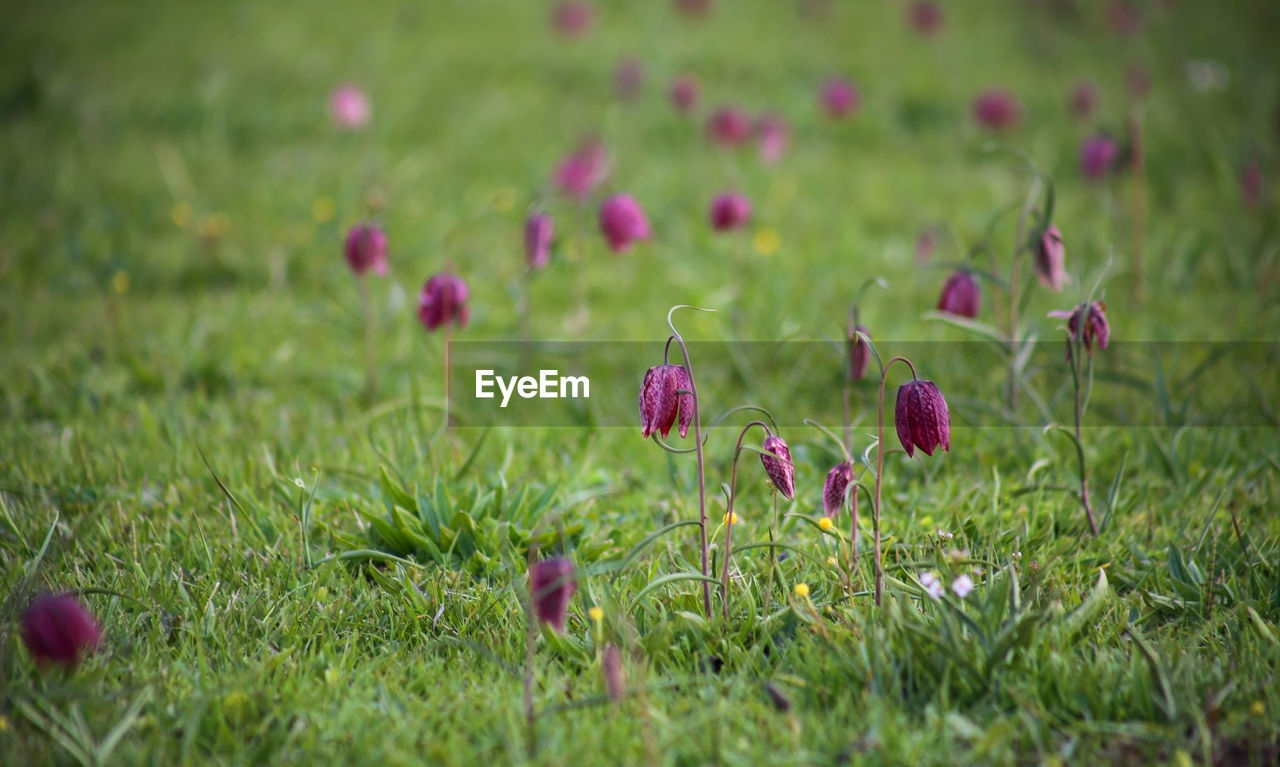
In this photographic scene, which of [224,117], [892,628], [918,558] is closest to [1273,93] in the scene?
[918,558]

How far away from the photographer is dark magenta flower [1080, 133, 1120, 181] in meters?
3.83

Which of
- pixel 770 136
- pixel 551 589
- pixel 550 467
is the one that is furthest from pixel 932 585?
pixel 770 136

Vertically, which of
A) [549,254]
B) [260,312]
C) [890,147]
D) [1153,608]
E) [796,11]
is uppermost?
[796,11]

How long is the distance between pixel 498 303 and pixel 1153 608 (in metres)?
2.63

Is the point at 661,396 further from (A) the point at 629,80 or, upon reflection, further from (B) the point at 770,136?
(A) the point at 629,80

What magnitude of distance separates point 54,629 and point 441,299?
1329 mm

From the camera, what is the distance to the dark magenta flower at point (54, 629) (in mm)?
1497

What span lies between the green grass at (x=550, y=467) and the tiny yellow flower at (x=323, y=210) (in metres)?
0.09

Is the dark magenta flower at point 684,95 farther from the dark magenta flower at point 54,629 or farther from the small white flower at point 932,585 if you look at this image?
the dark magenta flower at point 54,629

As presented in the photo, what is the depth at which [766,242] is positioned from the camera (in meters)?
4.40

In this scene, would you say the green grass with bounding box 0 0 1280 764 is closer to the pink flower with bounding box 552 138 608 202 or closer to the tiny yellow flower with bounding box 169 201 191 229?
the tiny yellow flower with bounding box 169 201 191 229

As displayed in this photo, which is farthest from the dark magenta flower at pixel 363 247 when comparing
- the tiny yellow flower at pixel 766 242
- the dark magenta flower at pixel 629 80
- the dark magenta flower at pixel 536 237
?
the dark magenta flower at pixel 629 80

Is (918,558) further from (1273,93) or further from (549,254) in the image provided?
(1273,93)

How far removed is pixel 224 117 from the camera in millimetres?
5707
